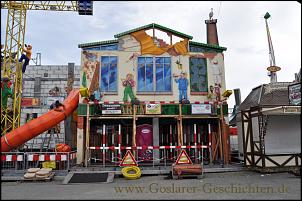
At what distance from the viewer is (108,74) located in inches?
699

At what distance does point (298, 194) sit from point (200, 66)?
1090 centimetres

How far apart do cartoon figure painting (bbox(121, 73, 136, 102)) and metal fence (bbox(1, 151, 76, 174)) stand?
15.4 ft

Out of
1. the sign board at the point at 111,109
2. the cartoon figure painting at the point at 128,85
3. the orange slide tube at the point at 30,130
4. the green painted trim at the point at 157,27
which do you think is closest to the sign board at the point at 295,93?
the green painted trim at the point at 157,27

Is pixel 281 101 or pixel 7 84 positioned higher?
pixel 7 84

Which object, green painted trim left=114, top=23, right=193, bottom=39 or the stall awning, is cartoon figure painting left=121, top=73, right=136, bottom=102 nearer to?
green painted trim left=114, top=23, right=193, bottom=39

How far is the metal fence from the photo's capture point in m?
14.5

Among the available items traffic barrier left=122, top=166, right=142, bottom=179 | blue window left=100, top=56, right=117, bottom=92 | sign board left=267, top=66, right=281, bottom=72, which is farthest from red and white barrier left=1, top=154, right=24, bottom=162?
sign board left=267, top=66, right=281, bottom=72

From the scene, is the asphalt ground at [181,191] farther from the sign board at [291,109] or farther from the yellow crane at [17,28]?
the yellow crane at [17,28]

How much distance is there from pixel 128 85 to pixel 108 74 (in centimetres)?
134

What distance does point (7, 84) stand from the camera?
19.5 meters

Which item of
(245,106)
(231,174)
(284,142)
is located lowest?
(231,174)

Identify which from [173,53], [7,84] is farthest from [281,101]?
[7,84]

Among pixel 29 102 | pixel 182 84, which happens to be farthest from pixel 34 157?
pixel 29 102

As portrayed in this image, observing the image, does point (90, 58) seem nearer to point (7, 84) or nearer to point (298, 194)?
point (7, 84)
